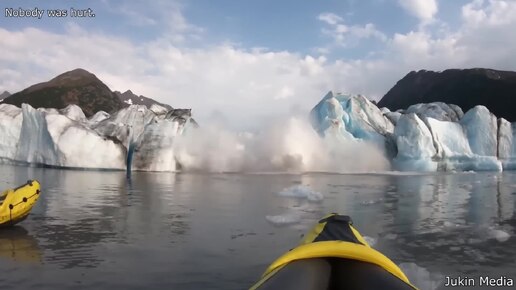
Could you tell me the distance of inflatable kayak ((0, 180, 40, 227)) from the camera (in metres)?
8.54

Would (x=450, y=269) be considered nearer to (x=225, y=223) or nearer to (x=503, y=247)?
(x=503, y=247)

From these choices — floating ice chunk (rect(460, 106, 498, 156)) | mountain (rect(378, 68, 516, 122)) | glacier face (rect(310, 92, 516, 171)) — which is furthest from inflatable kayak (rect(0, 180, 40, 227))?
mountain (rect(378, 68, 516, 122))

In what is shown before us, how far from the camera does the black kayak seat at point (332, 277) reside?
8.20 ft

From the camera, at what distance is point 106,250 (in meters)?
6.96

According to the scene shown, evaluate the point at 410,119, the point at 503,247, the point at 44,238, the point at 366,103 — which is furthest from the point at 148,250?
the point at 366,103

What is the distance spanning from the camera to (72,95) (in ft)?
407

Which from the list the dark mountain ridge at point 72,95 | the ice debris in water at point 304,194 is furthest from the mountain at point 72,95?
the ice debris in water at point 304,194

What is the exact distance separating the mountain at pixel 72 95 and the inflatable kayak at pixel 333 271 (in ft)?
393

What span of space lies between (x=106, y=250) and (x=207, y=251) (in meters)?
1.65

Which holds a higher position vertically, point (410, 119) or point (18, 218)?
point (410, 119)

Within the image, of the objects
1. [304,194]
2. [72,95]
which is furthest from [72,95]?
[304,194]

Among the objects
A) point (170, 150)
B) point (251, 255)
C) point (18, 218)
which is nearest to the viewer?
point (251, 255)

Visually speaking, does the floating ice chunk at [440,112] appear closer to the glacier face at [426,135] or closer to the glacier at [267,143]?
the glacier face at [426,135]

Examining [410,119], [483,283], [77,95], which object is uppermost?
[77,95]
